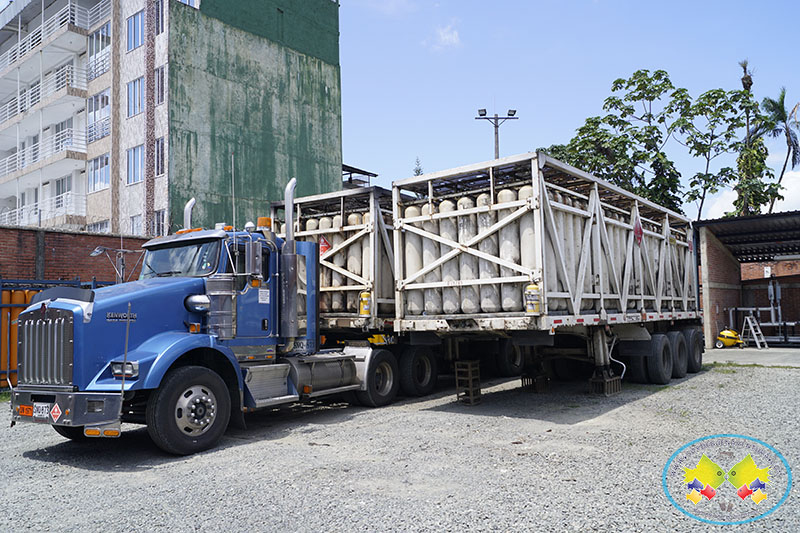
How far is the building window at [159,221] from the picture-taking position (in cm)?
2656

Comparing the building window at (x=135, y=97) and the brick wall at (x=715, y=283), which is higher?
A: the building window at (x=135, y=97)

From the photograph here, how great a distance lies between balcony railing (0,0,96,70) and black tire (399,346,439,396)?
27051 mm

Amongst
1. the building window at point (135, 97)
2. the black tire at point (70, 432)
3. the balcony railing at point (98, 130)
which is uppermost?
the building window at point (135, 97)

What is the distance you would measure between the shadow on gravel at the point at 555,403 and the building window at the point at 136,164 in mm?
19858

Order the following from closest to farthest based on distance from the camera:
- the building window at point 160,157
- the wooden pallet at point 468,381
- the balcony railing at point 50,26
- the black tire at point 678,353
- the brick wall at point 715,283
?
the wooden pallet at point 468,381 < the black tire at point 678,353 < the brick wall at point 715,283 < the building window at point 160,157 < the balcony railing at point 50,26

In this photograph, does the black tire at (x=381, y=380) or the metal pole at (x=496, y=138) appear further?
the metal pole at (x=496, y=138)

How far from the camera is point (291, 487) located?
6.45 m

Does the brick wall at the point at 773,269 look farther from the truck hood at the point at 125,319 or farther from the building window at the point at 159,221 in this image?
the truck hood at the point at 125,319

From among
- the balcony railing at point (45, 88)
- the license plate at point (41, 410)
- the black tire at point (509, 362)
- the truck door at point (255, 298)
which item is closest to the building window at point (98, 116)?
the balcony railing at point (45, 88)

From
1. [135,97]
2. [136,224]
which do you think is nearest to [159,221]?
[136,224]

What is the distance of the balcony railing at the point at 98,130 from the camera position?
29.7 metres

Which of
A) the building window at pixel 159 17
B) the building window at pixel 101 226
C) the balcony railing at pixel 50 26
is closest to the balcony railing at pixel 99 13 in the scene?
the balcony railing at pixel 50 26

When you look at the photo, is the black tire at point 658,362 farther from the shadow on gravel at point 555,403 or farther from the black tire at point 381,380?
the black tire at point 381,380

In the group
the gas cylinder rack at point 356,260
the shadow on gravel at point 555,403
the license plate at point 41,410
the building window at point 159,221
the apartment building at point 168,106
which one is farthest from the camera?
the apartment building at point 168,106
